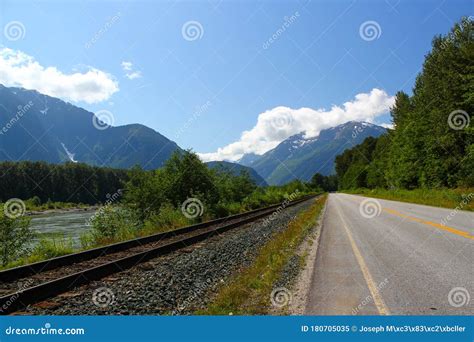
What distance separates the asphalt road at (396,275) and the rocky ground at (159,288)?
238 cm

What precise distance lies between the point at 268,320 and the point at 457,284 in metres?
3.69

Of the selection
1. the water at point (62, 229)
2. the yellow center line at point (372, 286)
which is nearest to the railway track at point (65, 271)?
the water at point (62, 229)

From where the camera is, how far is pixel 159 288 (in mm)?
8109

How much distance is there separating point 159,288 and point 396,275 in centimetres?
497

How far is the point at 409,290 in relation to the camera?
661 cm

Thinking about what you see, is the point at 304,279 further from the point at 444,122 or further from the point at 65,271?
the point at 444,122

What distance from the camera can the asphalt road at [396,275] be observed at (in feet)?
19.1

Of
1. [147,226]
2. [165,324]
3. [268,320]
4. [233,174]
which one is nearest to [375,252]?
[268,320]

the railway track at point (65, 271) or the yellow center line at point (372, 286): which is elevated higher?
the railway track at point (65, 271)

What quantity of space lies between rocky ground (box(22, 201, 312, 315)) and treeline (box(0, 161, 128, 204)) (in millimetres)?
95926

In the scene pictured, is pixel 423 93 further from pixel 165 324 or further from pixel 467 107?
pixel 165 324

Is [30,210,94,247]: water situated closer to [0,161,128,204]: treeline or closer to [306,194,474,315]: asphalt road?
[306,194,474,315]: asphalt road

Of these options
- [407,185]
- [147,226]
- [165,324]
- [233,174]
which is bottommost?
[407,185]

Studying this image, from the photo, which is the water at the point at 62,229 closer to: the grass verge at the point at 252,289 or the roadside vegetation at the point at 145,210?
the roadside vegetation at the point at 145,210
